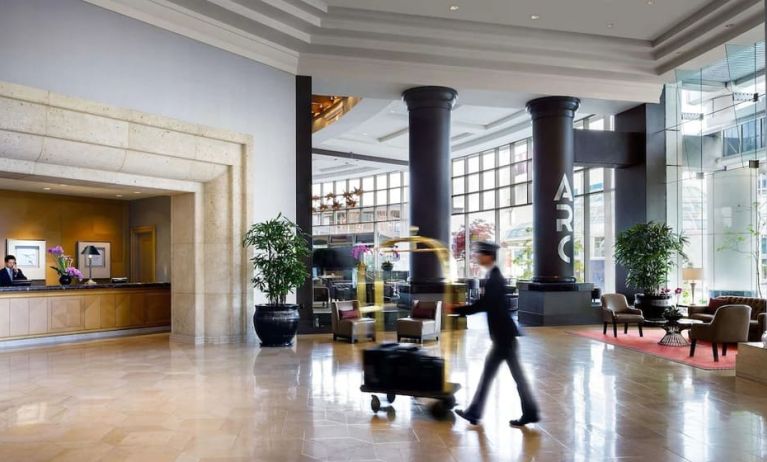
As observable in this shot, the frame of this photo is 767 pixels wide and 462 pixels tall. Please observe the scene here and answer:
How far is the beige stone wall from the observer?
7.62 meters

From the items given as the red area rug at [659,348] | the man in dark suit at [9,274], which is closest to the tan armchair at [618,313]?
the red area rug at [659,348]

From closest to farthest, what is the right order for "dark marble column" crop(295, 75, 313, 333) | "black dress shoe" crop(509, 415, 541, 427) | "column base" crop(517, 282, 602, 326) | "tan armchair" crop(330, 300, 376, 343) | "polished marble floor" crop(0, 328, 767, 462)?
"polished marble floor" crop(0, 328, 767, 462) → "black dress shoe" crop(509, 415, 541, 427) → "tan armchair" crop(330, 300, 376, 343) → "dark marble column" crop(295, 75, 313, 333) → "column base" crop(517, 282, 602, 326)

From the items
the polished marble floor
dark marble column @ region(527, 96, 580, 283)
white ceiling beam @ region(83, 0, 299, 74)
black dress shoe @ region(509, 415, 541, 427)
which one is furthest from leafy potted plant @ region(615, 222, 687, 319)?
black dress shoe @ region(509, 415, 541, 427)

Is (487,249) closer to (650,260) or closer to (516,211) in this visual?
(650,260)

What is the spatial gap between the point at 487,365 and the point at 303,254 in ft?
17.6

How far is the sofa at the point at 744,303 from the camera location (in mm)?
9258

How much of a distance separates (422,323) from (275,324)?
2430mm

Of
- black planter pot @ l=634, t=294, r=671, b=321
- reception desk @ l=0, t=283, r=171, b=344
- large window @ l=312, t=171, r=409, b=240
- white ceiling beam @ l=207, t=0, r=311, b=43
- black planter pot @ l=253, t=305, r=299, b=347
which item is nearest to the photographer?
reception desk @ l=0, t=283, r=171, b=344

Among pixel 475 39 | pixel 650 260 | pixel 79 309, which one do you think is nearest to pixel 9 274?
pixel 79 309

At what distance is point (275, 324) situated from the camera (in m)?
9.31

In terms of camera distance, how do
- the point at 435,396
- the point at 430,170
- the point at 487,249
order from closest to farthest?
the point at 487,249 < the point at 435,396 < the point at 430,170

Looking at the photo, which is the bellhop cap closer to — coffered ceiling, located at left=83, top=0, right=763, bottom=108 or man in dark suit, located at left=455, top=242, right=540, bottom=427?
man in dark suit, located at left=455, top=242, right=540, bottom=427

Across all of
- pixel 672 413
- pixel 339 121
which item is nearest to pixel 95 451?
pixel 672 413

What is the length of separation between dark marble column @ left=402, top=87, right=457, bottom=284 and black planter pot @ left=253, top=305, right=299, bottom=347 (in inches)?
143
